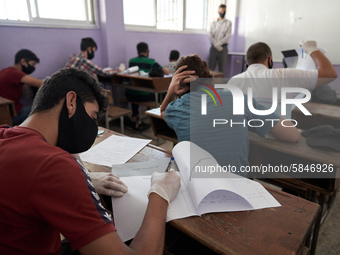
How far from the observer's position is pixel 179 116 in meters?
1.35

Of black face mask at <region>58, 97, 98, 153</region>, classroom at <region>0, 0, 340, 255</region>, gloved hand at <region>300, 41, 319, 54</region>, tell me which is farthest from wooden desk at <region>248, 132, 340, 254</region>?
gloved hand at <region>300, 41, 319, 54</region>

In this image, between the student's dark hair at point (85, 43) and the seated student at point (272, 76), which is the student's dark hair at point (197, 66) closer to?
the seated student at point (272, 76)

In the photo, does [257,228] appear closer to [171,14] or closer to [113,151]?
[113,151]

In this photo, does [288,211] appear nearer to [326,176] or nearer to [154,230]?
[154,230]

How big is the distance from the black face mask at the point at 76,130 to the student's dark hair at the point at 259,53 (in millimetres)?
1868

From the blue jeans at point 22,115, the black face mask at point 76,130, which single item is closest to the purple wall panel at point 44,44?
the blue jeans at point 22,115

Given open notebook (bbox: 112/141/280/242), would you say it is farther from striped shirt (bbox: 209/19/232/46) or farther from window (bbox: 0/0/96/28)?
striped shirt (bbox: 209/19/232/46)

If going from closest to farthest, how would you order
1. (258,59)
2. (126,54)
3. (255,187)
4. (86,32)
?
(255,187)
(258,59)
(86,32)
(126,54)

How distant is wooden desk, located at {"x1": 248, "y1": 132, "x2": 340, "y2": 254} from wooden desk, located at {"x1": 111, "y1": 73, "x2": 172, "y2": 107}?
6.66 ft

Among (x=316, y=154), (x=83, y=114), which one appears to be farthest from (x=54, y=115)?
(x=316, y=154)

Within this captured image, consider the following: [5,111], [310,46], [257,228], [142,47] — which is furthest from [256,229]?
[142,47]

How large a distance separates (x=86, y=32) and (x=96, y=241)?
4209 mm

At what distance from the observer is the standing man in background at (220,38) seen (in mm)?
6188

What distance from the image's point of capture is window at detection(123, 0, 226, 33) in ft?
15.8
